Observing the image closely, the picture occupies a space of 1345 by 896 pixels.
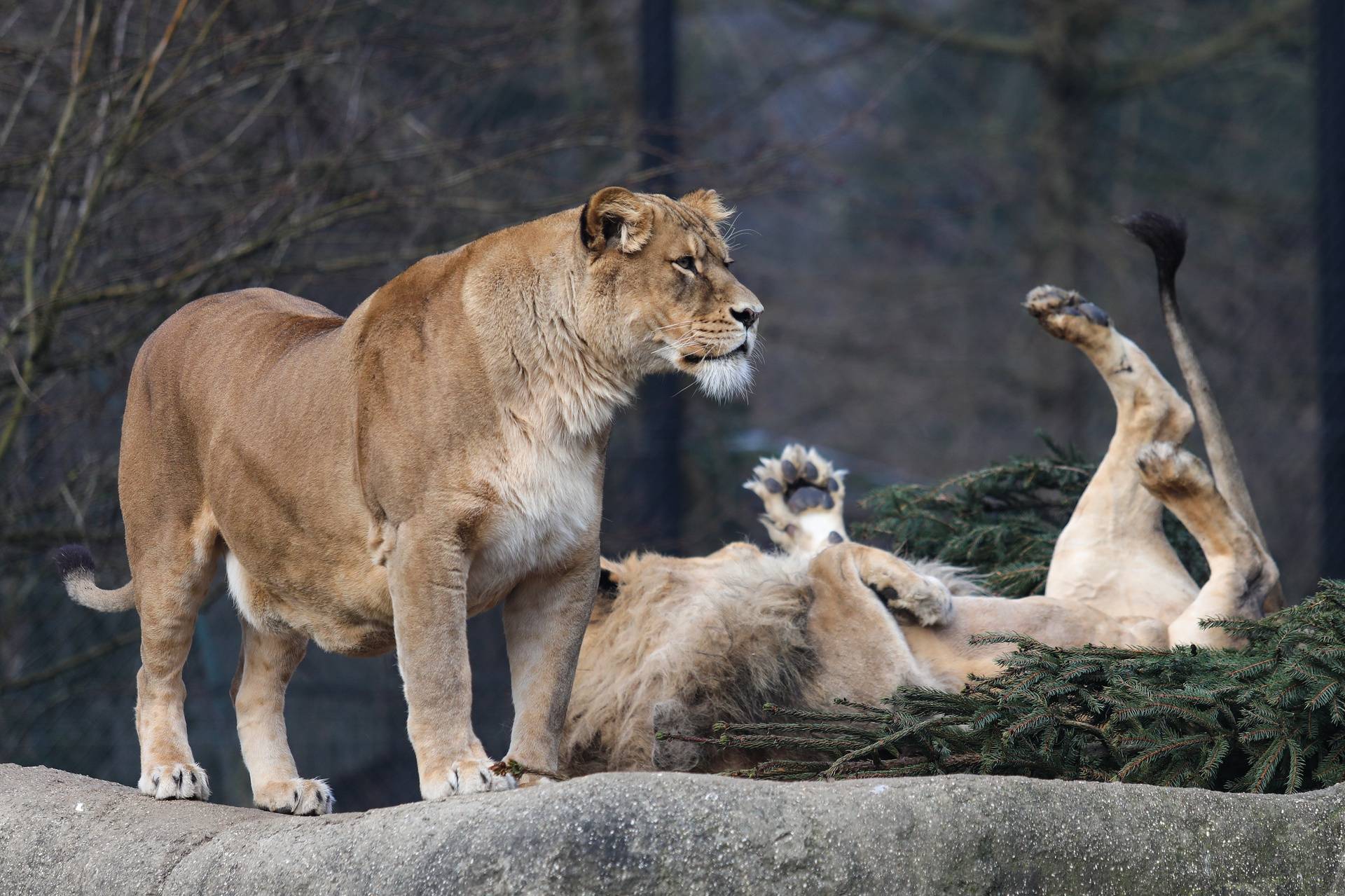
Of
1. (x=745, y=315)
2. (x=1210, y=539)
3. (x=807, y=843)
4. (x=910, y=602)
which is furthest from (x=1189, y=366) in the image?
(x=807, y=843)

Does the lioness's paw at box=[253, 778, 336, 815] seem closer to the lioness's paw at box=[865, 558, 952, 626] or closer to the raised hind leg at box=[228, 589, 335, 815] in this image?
the raised hind leg at box=[228, 589, 335, 815]

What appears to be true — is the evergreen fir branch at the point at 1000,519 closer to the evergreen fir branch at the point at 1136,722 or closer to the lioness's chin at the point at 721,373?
the evergreen fir branch at the point at 1136,722

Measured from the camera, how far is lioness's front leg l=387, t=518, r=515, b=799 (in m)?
2.90

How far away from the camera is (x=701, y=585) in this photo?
4.08m

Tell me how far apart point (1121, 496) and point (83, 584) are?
113 inches

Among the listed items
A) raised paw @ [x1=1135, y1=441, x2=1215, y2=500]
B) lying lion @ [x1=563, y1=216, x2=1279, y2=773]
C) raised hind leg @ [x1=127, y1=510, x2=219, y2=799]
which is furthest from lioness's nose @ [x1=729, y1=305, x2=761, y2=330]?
raised paw @ [x1=1135, y1=441, x2=1215, y2=500]

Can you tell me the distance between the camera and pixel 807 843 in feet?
A: 7.79

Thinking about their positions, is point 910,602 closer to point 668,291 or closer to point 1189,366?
point 668,291

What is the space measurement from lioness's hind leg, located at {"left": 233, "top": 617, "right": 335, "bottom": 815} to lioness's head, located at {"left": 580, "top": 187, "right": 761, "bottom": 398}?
3.70 feet

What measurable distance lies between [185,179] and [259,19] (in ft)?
2.79

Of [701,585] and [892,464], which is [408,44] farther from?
[892,464]

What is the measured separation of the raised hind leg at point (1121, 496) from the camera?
4379mm

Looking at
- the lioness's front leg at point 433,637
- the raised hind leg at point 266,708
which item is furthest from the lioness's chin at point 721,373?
the raised hind leg at point 266,708

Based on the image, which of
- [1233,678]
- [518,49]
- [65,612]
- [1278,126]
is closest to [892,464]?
[1278,126]
